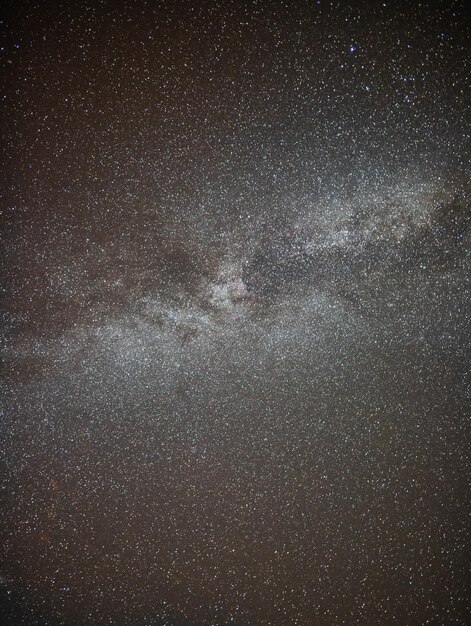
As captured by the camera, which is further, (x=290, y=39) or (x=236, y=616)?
(x=236, y=616)

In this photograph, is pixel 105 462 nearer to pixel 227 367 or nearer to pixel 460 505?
pixel 227 367

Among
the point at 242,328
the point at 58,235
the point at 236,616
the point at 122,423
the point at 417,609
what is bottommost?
the point at 417,609

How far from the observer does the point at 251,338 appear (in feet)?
3.49

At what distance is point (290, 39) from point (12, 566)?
2111 mm

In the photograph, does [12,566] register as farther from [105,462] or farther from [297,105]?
[297,105]

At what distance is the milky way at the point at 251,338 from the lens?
1.01 m

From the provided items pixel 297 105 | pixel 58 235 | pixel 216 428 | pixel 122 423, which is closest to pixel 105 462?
pixel 122 423

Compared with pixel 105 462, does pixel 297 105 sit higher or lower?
higher

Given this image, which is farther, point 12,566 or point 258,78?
point 12,566

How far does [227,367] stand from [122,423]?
0.42 metres

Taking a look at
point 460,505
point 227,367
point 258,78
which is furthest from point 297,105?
point 460,505

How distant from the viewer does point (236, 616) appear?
112 cm

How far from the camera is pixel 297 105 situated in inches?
40.0

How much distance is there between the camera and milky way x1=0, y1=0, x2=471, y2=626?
3.32 feet
